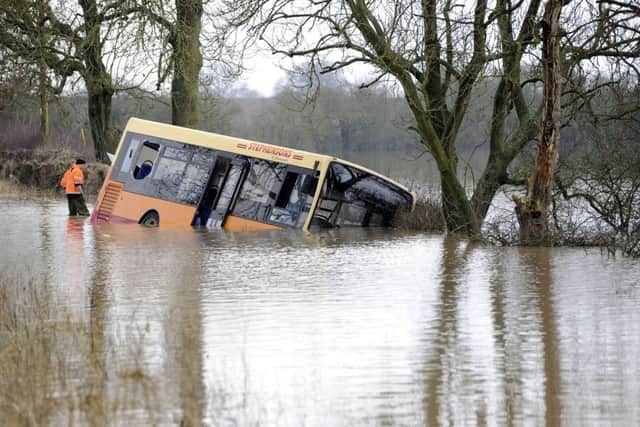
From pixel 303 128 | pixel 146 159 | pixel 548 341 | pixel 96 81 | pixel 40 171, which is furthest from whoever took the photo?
pixel 303 128

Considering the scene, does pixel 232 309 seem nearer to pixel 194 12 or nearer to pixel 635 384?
pixel 635 384

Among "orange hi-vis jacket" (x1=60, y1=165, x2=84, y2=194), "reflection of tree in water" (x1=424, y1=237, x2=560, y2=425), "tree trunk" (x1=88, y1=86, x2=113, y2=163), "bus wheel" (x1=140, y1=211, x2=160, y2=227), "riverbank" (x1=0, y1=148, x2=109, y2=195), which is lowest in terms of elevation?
"reflection of tree in water" (x1=424, y1=237, x2=560, y2=425)

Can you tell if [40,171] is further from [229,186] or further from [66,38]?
[229,186]

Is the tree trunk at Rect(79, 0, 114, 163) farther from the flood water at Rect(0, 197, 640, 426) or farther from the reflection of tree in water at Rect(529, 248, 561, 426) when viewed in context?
the reflection of tree in water at Rect(529, 248, 561, 426)

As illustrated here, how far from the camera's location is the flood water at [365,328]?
7770 millimetres

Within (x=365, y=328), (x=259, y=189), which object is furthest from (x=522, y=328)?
(x=259, y=189)

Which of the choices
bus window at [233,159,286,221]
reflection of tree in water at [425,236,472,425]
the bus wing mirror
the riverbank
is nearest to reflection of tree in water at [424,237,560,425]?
reflection of tree in water at [425,236,472,425]

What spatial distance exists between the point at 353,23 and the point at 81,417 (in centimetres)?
1527

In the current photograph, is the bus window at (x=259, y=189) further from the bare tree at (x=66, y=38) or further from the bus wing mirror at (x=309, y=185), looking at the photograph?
the bare tree at (x=66, y=38)

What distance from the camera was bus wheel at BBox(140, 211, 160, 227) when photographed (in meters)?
23.8

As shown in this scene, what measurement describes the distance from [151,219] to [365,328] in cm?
1393

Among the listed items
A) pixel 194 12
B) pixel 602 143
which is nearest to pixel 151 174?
pixel 194 12

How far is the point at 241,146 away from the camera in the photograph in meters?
23.4

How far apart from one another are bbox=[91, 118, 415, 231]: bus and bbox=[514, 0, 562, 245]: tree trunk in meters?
5.08
